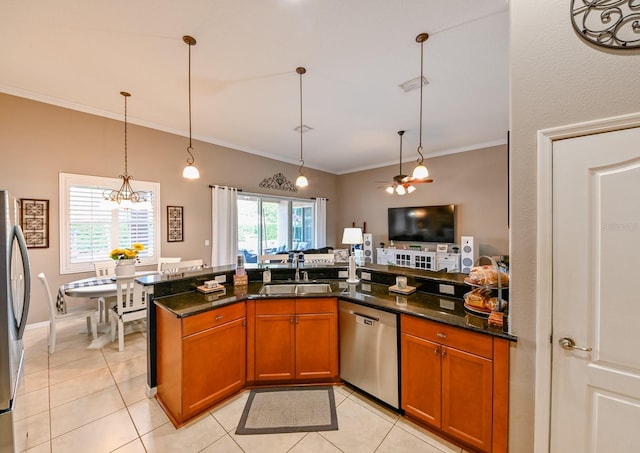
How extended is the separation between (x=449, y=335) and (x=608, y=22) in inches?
74.3

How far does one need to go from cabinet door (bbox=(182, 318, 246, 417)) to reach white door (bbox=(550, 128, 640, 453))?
220 cm

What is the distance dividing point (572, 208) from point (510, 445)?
4.70ft

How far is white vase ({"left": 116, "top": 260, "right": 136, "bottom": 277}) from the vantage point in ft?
9.87

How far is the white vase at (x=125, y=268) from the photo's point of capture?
301cm

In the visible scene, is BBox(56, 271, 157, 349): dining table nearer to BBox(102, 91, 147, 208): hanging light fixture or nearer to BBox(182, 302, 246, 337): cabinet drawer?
BBox(102, 91, 147, 208): hanging light fixture

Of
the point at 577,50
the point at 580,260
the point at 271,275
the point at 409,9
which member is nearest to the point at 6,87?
the point at 271,275

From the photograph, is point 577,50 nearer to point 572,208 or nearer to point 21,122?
point 572,208

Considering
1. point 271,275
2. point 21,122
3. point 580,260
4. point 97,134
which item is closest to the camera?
point 580,260

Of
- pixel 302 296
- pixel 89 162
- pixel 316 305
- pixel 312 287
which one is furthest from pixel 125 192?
pixel 316 305

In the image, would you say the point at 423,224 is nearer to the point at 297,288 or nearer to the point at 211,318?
the point at 297,288

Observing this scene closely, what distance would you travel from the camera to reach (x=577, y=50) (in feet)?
4.26

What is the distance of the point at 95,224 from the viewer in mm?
3906

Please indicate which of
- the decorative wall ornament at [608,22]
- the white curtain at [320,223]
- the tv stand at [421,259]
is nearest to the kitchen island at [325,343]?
the decorative wall ornament at [608,22]

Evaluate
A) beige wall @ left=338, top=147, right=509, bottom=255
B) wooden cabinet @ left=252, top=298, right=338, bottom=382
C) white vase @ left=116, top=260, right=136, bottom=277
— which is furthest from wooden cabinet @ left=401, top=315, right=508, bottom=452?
beige wall @ left=338, top=147, right=509, bottom=255
